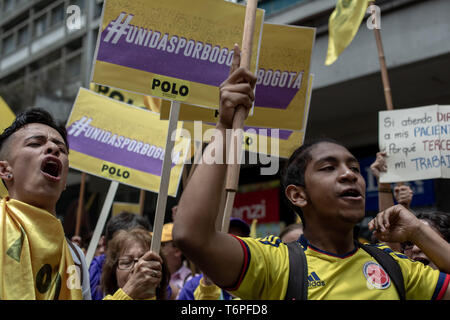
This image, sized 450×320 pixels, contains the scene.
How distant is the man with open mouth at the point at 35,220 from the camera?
1.83 m

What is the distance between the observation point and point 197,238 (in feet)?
5.22

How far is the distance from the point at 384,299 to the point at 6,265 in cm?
131

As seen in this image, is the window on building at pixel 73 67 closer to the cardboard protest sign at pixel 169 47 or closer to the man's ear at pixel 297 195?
the cardboard protest sign at pixel 169 47

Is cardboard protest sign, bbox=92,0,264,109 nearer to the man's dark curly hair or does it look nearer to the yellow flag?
the yellow flag

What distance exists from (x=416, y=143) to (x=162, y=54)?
5.97ft

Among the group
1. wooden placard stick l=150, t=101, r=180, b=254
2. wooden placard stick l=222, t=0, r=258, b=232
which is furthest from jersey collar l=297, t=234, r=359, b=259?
wooden placard stick l=150, t=101, r=180, b=254

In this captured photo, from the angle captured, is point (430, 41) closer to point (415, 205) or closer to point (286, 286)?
point (415, 205)

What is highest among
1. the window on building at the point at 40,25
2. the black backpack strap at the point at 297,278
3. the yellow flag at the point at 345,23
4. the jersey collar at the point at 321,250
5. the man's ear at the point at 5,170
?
the window on building at the point at 40,25

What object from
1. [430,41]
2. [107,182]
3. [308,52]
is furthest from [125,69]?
[107,182]

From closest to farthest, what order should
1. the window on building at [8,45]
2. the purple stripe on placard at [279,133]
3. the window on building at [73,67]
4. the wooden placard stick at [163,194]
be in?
the wooden placard stick at [163,194]
the purple stripe on placard at [279,133]
the window on building at [73,67]
the window on building at [8,45]

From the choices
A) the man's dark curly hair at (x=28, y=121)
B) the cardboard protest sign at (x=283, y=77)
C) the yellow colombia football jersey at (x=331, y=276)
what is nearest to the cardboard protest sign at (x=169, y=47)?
the cardboard protest sign at (x=283, y=77)

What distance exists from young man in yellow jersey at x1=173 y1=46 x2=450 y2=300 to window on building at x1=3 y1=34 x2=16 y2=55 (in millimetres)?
18762

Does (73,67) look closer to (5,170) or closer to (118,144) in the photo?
(118,144)

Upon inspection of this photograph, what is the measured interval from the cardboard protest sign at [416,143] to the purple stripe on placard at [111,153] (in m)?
2.13
